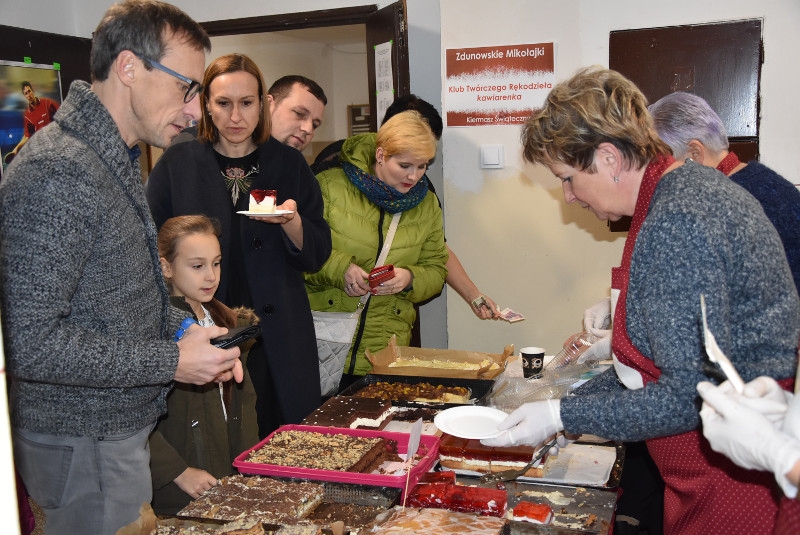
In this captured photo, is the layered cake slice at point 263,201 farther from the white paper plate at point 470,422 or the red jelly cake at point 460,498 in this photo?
the red jelly cake at point 460,498

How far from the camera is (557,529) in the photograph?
173cm

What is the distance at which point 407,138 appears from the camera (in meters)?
3.36

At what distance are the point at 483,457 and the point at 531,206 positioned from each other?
215cm

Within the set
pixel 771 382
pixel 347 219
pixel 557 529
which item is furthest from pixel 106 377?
pixel 347 219

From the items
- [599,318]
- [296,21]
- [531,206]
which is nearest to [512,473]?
[599,318]

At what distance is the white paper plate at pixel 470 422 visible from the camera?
1998 mm

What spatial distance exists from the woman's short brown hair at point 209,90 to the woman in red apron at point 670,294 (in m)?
1.48

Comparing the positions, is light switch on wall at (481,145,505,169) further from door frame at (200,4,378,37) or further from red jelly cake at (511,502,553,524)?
red jelly cake at (511,502,553,524)

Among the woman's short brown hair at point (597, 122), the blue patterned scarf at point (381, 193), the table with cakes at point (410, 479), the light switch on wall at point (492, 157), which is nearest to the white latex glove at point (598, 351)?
the table with cakes at point (410, 479)

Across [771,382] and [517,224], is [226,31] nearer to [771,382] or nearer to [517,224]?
[517,224]

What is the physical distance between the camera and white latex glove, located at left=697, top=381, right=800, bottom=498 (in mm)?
1161

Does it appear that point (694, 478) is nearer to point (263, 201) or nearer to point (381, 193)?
point (263, 201)

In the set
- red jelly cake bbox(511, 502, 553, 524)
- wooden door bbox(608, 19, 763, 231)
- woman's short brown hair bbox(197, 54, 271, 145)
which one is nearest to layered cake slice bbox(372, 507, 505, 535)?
red jelly cake bbox(511, 502, 553, 524)

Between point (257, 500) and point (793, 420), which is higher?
point (793, 420)
